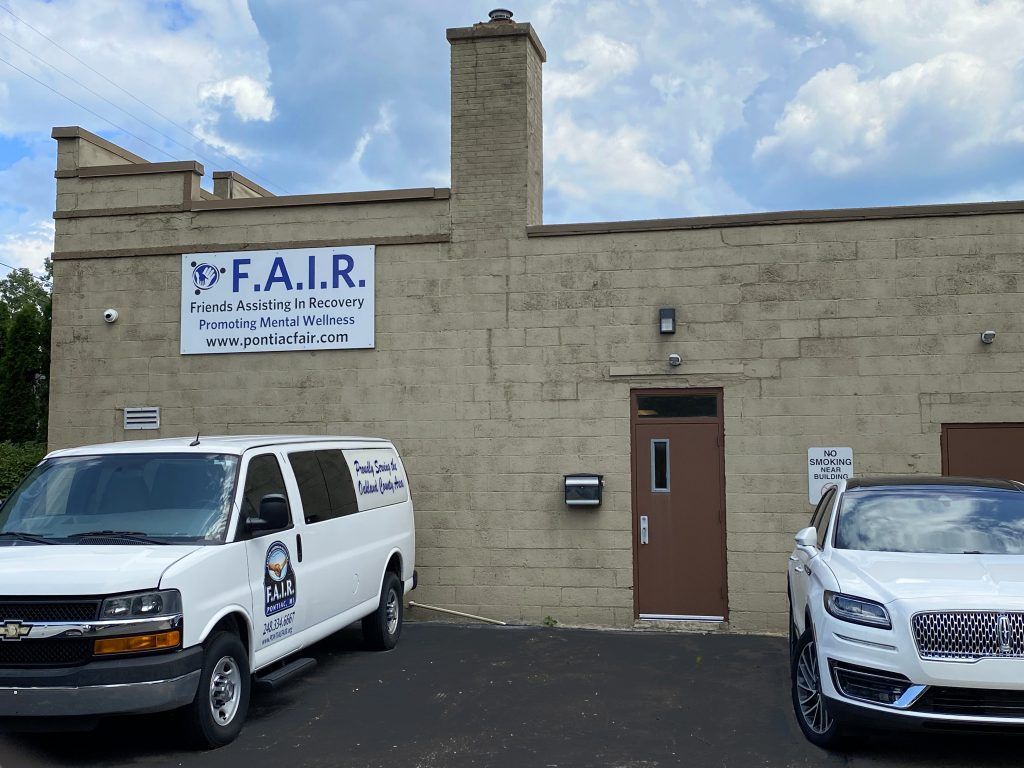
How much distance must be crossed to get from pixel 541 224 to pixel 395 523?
398 cm

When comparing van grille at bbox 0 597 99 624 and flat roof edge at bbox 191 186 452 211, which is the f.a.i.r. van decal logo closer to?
van grille at bbox 0 597 99 624

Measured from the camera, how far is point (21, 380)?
23.9 m

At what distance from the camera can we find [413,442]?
11.2 m

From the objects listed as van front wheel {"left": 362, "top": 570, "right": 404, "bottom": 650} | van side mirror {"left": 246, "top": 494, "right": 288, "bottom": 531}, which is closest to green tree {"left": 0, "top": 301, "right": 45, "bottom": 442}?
van front wheel {"left": 362, "top": 570, "right": 404, "bottom": 650}

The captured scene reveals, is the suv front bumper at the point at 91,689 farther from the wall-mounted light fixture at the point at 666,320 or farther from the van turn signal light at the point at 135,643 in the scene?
the wall-mounted light fixture at the point at 666,320

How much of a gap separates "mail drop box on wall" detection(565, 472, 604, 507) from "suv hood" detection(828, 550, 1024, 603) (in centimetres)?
434

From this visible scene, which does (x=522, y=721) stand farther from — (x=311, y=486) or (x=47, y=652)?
(x=47, y=652)

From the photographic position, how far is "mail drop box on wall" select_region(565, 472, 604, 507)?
1061 cm

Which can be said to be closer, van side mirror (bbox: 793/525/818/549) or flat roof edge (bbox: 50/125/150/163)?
van side mirror (bbox: 793/525/818/549)

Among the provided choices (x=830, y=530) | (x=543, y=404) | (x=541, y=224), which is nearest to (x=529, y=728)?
(x=830, y=530)

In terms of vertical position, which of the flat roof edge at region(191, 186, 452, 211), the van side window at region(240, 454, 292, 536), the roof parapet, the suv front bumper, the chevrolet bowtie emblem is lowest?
the suv front bumper

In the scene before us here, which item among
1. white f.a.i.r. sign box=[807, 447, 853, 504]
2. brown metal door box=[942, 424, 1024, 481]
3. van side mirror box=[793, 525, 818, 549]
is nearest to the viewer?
van side mirror box=[793, 525, 818, 549]

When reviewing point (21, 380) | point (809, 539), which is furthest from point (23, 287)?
point (809, 539)

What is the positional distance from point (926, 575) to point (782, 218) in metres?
5.67
